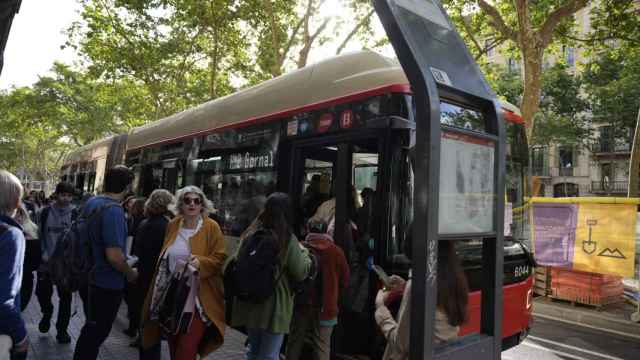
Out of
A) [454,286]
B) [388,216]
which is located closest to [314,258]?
[388,216]

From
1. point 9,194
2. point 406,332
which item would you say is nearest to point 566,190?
point 406,332

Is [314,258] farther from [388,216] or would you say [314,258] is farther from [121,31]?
[121,31]

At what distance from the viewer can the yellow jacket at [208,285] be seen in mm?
3424

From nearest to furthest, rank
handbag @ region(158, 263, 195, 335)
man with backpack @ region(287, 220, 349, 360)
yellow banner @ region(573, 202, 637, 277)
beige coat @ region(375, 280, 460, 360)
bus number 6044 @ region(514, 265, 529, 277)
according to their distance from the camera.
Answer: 1. beige coat @ region(375, 280, 460, 360)
2. handbag @ region(158, 263, 195, 335)
3. man with backpack @ region(287, 220, 349, 360)
4. bus number 6044 @ region(514, 265, 529, 277)
5. yellow banner @ region(573, 202, 637, 277)

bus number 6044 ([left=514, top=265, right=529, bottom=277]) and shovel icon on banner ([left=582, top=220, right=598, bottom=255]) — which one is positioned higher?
shovel icon on banner ([left=582, top=220, right=598, bottom=255])

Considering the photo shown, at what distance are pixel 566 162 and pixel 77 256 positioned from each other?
42.5 meters

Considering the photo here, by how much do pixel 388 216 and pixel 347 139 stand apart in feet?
3.03

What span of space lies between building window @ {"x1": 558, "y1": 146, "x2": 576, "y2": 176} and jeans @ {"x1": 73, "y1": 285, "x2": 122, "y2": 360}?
41.3 m

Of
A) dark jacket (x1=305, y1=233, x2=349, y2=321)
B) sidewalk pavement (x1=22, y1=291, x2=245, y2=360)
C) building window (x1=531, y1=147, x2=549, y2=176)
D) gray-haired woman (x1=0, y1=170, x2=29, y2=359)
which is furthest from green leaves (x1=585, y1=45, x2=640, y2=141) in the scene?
gray-haired woman (x1=0, y1=170, x2=29, y2=359)

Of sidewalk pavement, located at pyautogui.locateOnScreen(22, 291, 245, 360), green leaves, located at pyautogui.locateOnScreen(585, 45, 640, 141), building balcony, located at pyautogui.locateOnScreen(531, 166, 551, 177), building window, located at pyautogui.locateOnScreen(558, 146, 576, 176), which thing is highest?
green leaves, located at pyautogui.locateOnScreen(585, 45, 640, 141)

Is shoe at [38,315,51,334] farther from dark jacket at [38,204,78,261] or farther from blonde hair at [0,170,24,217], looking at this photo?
blonde hair at [0,170,24,217]

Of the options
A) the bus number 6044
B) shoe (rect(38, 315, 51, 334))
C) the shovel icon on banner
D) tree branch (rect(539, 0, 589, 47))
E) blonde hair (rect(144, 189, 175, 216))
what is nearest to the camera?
blonde hair (rect(144, 189, 175, 216))

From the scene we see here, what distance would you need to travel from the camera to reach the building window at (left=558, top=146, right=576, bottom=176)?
131 ft

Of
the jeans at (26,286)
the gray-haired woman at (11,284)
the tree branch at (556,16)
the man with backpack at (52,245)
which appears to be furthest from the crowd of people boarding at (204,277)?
the tree branch at (556,16)
